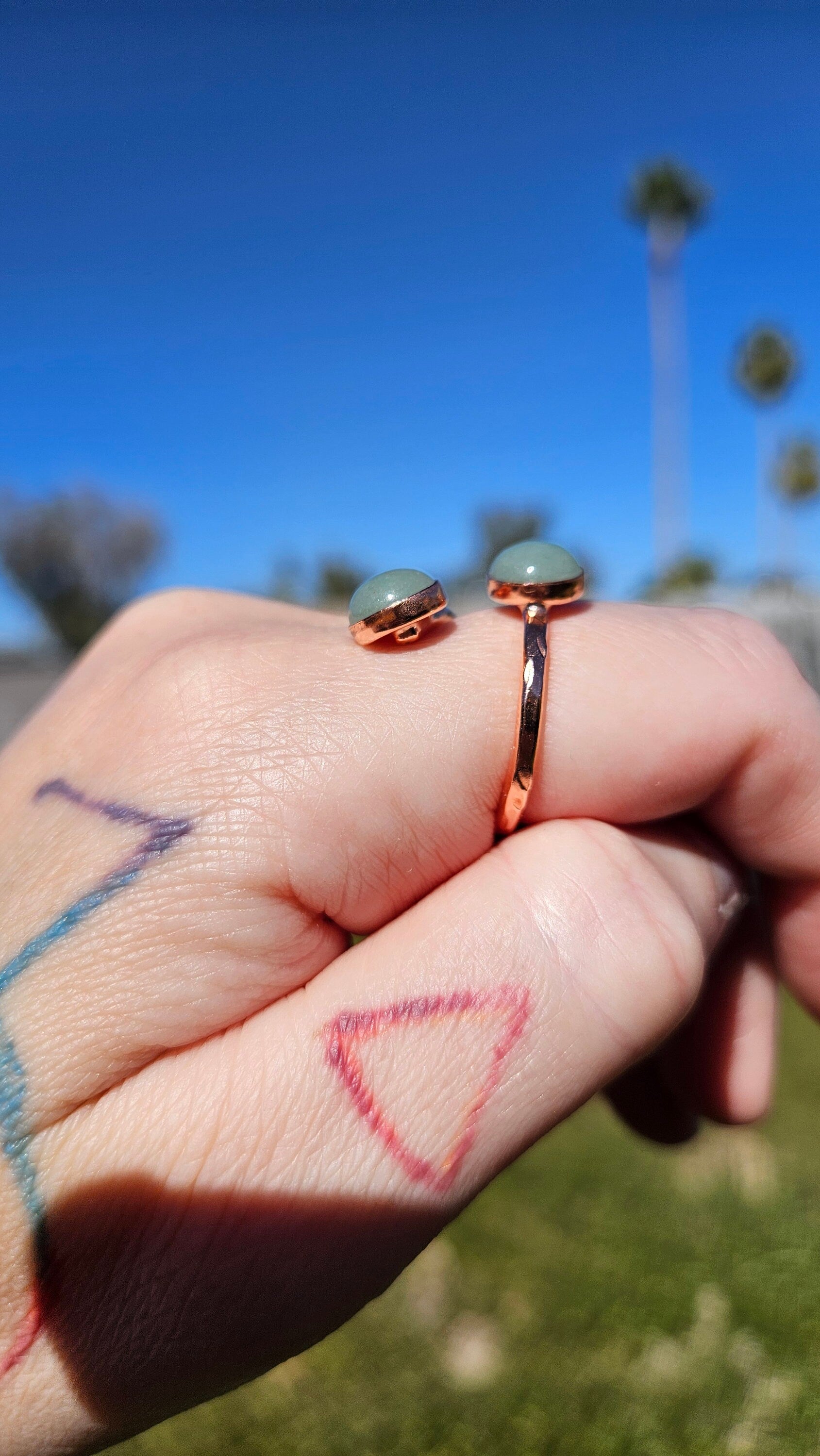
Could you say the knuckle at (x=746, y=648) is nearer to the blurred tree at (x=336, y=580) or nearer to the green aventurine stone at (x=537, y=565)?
the green aventurine stone at (x=537, y=565)

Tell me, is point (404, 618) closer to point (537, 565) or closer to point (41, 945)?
point (537, 565)

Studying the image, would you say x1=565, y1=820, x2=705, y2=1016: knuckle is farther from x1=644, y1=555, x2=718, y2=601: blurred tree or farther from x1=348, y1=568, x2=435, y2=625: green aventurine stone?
x1=644, y1=555, x2=718, y2=601: blurred tree

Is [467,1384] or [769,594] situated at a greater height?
[769,594]

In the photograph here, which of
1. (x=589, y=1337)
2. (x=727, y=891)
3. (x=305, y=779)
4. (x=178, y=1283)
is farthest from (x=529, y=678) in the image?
(x=589, y=1337)

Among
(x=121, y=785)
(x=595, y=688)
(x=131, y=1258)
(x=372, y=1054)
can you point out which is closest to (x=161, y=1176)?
(x=131, y=1258)

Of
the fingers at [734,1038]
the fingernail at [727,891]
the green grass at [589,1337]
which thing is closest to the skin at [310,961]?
the fingernail at [727,891]

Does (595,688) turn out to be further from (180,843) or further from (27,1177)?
(27,1177)
